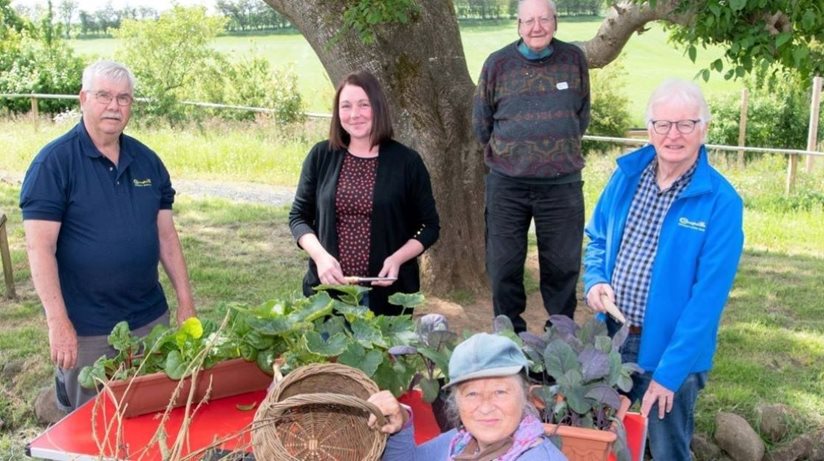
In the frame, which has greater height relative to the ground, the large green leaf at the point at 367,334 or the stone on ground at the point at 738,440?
the large green leaf at the point at 367,334

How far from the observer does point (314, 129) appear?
47.7 feet

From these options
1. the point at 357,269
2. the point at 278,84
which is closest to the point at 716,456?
the point at 357,269

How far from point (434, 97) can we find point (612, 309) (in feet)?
9.99

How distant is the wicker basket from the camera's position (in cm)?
202

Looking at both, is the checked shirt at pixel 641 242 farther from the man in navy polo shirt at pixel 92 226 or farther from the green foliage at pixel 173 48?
the green foliage at pixel 173 48

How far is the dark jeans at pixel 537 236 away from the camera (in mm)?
4117

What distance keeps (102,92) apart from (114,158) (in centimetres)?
25

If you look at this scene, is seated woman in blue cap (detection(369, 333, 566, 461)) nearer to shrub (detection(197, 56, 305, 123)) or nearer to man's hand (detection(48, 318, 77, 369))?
man's hand (detection(48, 318, 77, 369))

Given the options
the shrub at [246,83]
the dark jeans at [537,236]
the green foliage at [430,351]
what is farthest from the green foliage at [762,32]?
the shrub at [246,83]

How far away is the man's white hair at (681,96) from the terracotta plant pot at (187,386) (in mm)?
1510

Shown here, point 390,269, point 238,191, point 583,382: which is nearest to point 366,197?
point 390,269

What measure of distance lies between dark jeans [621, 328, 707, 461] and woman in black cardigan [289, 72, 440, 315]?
39.3 inches

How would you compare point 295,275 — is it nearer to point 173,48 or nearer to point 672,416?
point 672,416

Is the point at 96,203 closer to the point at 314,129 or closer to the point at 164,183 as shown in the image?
the point at 164,183
